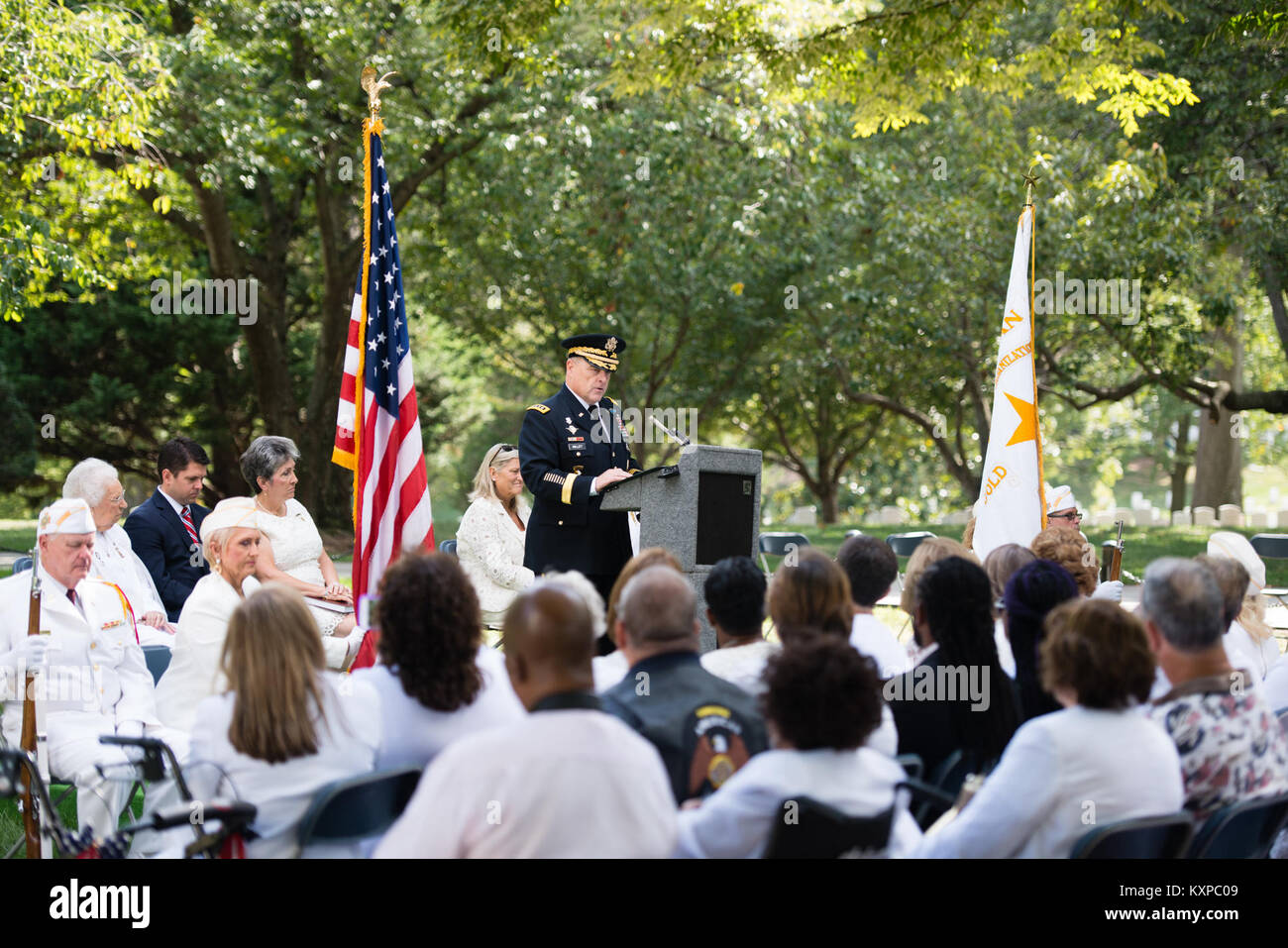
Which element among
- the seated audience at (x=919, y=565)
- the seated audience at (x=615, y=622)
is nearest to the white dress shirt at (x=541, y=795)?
the seated audience at (x=615, y=622)

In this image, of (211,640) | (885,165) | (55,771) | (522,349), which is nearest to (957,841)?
(211,640)

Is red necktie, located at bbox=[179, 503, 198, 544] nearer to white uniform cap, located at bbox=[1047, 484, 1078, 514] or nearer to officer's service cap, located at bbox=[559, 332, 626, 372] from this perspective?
officer's service cap, located at bbox=[559, 332, 626, 372]

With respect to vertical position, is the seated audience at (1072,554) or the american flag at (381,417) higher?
the american flag at (381,417)

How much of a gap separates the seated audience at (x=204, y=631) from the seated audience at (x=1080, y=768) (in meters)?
2.56

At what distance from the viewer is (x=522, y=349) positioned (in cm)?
2481

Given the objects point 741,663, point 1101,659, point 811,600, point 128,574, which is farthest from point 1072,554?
→ point 128,574

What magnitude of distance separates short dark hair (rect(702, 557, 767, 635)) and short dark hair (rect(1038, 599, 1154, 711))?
1038 mm

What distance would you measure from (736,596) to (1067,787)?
125 cm

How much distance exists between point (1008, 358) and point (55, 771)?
580cm

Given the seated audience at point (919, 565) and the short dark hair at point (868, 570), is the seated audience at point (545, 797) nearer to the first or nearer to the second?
the seated audience at point (919, 565)

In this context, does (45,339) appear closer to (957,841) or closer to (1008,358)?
(1008,358)

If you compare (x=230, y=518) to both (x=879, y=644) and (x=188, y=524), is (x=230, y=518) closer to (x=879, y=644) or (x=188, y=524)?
(x=188, y=524)

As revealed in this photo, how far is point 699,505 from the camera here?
5684 millimetres

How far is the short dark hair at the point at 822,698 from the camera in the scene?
2.69 m
